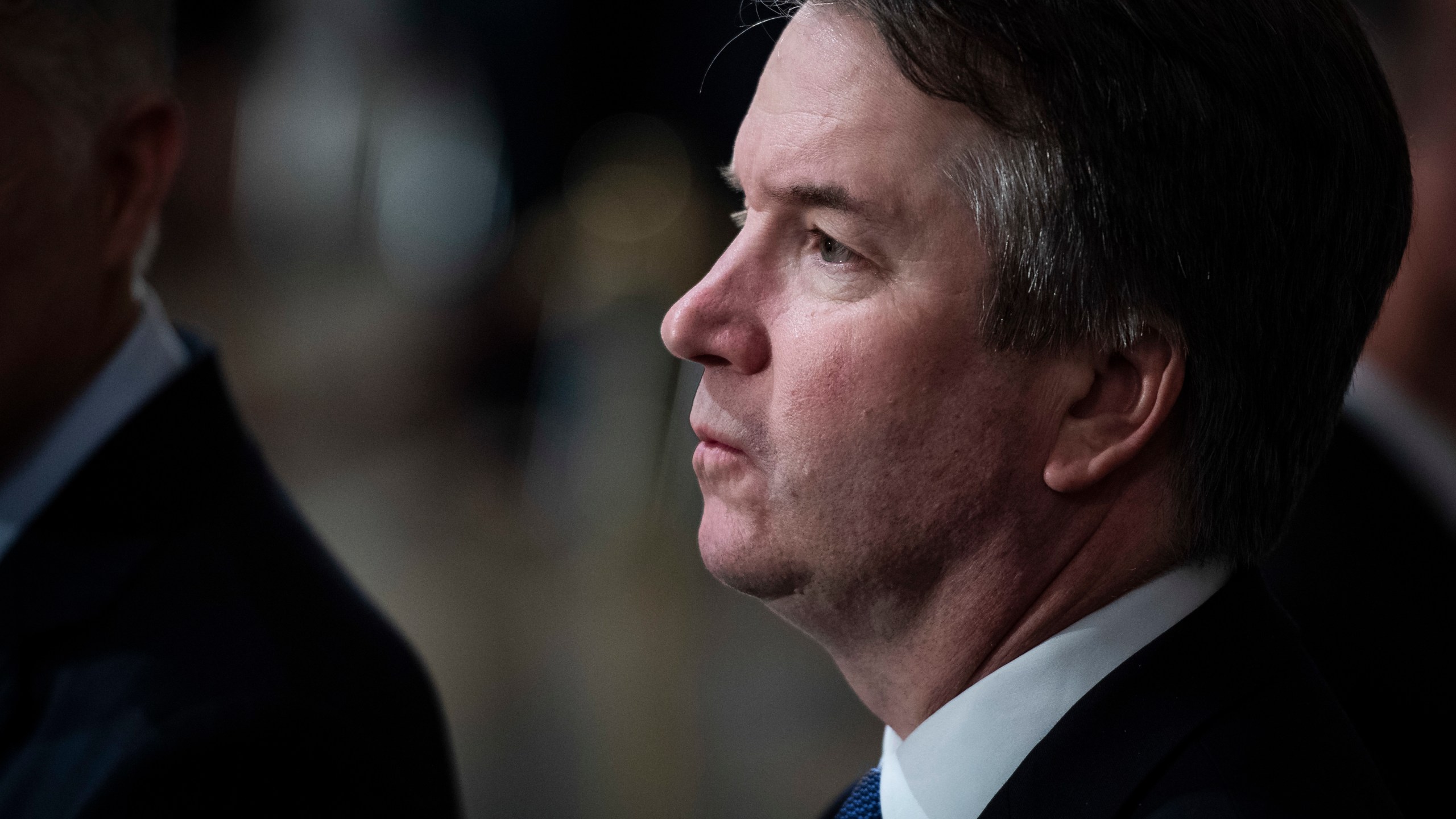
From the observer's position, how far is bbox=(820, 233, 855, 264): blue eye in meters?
1.16

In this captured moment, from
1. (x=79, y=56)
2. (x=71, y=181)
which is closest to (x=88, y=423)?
(x=71, y=181)

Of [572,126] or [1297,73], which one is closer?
[1297,73]

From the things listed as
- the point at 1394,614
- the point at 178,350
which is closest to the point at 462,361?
the point at 178,350

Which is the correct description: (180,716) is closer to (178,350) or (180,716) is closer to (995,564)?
(178,350)

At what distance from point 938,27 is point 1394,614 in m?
1.16

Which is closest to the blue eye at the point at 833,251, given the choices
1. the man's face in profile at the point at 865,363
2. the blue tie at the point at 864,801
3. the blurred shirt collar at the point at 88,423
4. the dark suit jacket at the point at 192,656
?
the man's face in profile at the point at 865,363

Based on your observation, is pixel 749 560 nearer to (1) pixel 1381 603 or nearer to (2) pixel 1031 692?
(2) pixel 1031 692

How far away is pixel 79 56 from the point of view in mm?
1617

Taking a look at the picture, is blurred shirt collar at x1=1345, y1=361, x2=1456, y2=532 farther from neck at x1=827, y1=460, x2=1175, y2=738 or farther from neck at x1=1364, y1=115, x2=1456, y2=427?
neck at x1=827, y1=460, x2=1175, y2=738

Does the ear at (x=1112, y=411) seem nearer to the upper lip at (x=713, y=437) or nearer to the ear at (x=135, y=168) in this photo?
the upper lip at (x=713, y=437)

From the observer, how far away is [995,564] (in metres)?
1.16

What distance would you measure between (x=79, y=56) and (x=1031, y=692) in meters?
1.44

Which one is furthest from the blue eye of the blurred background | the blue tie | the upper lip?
the blurred background

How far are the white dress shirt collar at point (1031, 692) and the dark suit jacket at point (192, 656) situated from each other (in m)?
0.78
